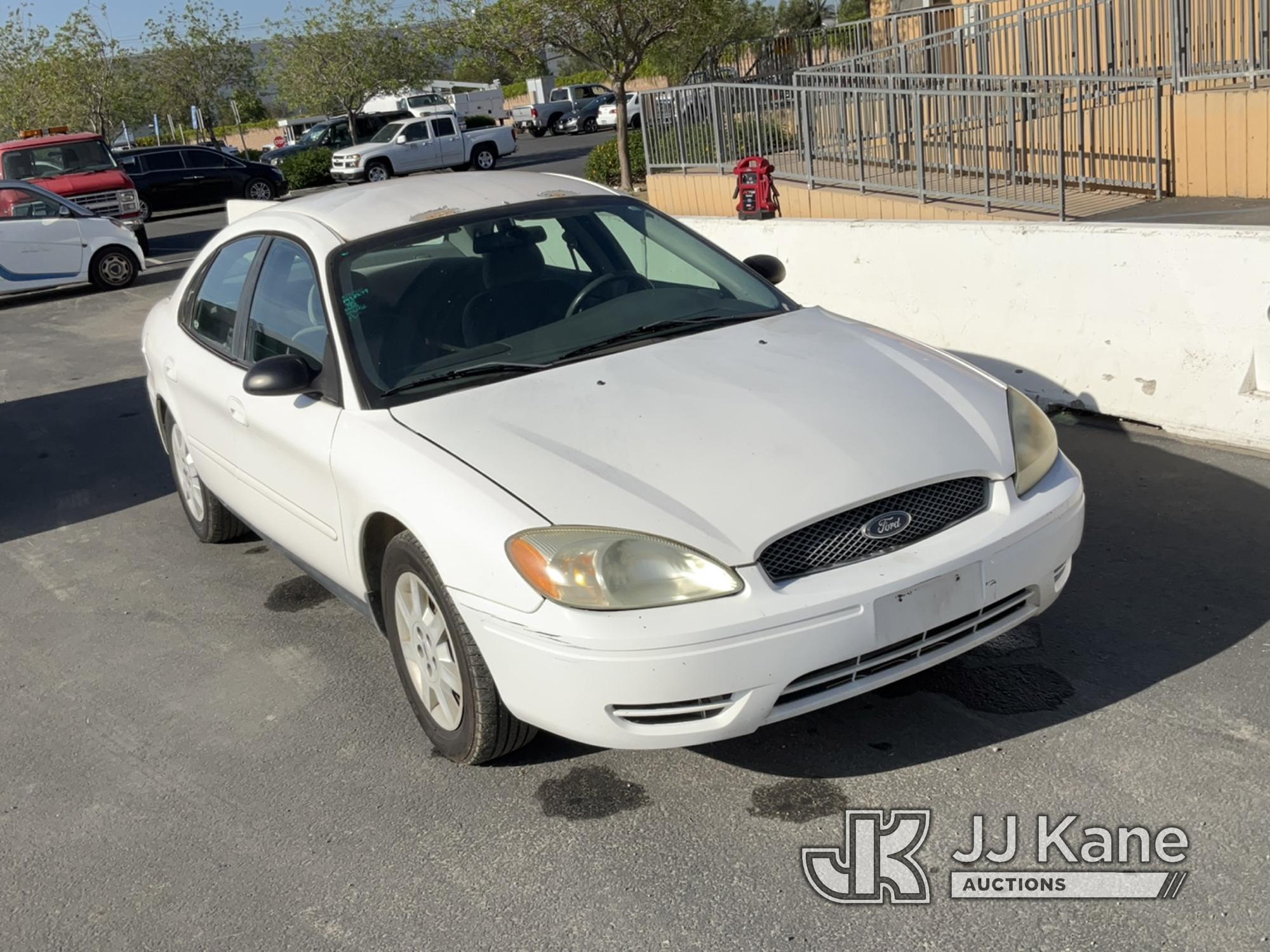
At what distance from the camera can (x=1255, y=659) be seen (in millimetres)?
4062

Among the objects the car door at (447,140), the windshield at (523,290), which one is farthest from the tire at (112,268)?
the car door at (447,140)

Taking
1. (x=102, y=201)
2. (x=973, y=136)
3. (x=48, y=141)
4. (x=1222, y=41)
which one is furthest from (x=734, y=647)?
(x=48, y=141)

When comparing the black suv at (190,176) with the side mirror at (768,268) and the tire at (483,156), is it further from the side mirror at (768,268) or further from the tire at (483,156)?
the side mirror at (768,268)

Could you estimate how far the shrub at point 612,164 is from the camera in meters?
25.9

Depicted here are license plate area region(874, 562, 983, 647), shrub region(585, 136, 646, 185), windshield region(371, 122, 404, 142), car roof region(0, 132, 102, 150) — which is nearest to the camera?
license plate area region(874, 562, 983, 647)

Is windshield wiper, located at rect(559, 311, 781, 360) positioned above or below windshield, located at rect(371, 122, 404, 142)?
below

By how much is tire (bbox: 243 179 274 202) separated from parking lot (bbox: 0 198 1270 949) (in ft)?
96.0

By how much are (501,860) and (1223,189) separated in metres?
10.6

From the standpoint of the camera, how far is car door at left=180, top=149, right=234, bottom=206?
32.5 metres

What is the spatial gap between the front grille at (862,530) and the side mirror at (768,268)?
179 centimetres

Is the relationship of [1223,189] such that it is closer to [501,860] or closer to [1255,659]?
[1255,659]

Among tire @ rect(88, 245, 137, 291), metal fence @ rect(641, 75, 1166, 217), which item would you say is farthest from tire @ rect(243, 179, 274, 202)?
metal fence @ rect(641, 75, 1166, 217)

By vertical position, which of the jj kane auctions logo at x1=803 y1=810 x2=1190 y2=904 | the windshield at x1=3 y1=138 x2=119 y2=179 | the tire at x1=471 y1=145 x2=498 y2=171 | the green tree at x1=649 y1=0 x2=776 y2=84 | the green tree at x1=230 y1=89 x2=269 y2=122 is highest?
the green tree at x1=230 y1=89 x2=269 y2=122

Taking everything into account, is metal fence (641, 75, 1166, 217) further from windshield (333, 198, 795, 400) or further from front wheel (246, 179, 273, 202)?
front wheel (246, 179, 273, 202)
